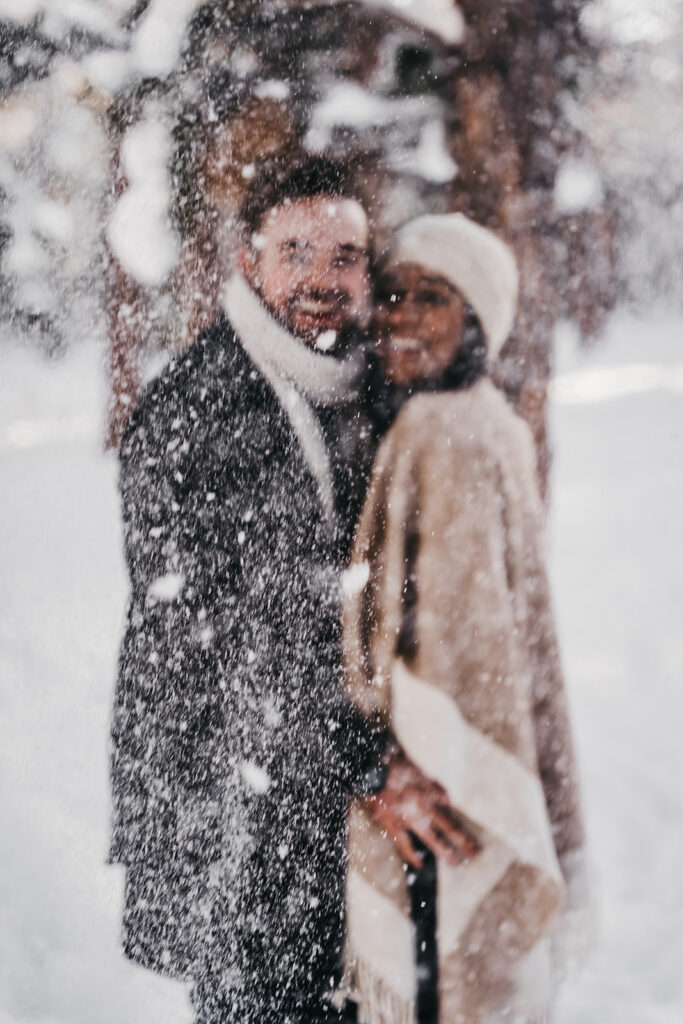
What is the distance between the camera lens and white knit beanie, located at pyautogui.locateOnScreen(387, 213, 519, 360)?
0.73m

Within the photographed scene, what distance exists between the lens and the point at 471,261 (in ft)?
2.43

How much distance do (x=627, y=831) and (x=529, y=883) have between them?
145 millimetres

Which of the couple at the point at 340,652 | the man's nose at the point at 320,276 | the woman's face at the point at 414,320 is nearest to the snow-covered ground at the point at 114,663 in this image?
the couple at the point at 340,652

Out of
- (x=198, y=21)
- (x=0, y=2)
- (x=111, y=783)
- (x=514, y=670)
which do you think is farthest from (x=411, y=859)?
(x=0, y=2)

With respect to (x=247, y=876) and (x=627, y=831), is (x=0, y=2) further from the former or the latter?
(x=627, y=831)

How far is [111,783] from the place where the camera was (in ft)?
2.57

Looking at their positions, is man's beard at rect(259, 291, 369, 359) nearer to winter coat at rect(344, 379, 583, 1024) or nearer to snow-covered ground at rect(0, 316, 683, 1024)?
winter coat at rect(344, 379, 583, 1024)

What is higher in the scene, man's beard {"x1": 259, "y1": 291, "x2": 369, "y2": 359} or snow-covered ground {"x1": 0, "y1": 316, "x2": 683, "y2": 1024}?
man's beard {"x1": 259, "y1": 291, "x2": 369, "y2": 359}

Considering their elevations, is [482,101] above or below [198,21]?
below

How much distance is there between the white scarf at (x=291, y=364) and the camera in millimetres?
735

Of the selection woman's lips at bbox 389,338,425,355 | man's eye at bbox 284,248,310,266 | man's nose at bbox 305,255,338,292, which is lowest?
woman's lips at bbox 389,338,425,355

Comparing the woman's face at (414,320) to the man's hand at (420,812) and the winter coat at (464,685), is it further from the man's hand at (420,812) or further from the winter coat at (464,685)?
the man's hand at (420,812)

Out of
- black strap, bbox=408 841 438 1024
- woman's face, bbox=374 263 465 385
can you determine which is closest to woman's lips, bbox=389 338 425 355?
woman's face, bbox=374 263 465 385

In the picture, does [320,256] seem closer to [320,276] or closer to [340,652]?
[320,276]
